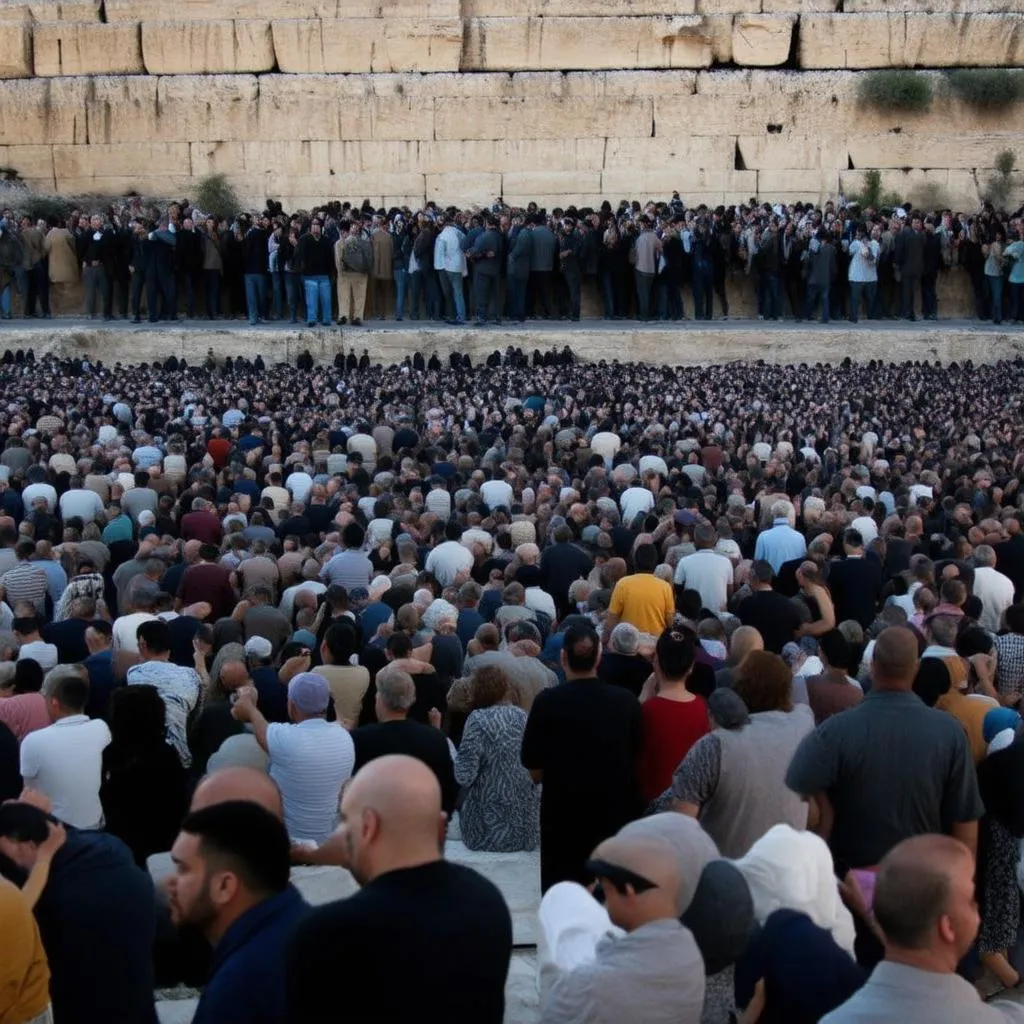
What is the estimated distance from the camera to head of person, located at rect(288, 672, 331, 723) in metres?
6.12

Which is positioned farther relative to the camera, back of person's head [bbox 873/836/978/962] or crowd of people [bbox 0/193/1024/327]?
crowd of people [bbox 0/193/1024/327]

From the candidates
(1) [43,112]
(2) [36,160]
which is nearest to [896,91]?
(1) [43,112]

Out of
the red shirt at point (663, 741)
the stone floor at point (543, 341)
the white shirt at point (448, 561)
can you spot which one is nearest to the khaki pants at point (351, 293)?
the stone floor at point (543, 341)

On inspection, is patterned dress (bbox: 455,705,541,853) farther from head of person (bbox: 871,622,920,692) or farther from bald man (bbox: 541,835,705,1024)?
bald man (bbox: 541,835,705,1024)

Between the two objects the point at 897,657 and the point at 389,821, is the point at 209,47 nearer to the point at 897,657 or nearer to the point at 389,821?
the point at 897,657

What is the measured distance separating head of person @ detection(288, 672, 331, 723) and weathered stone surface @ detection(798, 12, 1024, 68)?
73.1 feet

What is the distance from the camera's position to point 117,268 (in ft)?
76.9

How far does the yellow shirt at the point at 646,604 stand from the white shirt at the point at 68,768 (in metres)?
3.35

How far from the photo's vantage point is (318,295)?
22625 millimetres

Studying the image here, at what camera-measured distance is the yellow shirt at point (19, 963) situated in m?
4.03

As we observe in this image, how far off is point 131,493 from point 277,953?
9.05m

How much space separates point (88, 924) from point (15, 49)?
2563 centimetres

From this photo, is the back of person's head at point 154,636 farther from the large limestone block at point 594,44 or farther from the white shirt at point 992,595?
the large limestone block at point 594,44

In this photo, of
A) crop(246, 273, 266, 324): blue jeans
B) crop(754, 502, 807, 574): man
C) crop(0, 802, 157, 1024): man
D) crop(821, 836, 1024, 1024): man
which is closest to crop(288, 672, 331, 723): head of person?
crop(0, 802, 157, 1024): man
